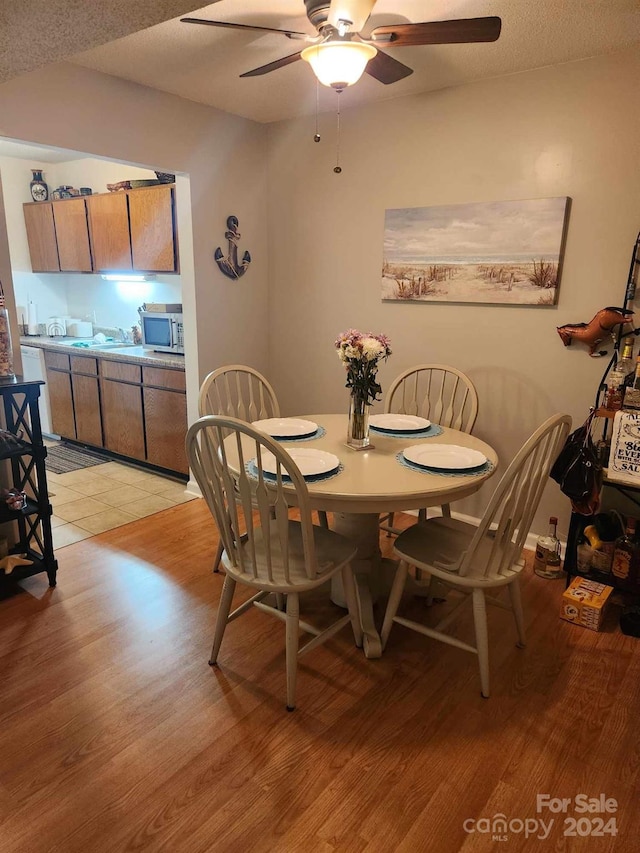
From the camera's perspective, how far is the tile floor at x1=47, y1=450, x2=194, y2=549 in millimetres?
3275

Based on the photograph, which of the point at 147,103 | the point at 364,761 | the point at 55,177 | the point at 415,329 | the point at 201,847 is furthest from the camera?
the point at 55,177

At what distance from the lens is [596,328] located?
257 cm

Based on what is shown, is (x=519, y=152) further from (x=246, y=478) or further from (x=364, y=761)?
(x=364, y=761)

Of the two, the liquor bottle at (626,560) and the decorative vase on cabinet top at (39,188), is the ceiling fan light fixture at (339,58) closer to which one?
the liquor bottle at (626,560)

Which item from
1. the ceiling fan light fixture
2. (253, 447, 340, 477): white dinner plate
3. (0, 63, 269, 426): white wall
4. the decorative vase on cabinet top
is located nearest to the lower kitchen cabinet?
(0, 63, 269, 426): white wall

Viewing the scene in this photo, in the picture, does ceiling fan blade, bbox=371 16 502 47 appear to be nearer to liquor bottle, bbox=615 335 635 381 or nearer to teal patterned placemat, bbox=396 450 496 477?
liquor bottle, bbox=615 335 635 381

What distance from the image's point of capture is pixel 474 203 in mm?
2912

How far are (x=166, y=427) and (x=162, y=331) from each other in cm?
76

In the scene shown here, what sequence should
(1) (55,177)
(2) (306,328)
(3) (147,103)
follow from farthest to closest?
(1) (55,177) → (2) (306,328) → (3) (147,103)

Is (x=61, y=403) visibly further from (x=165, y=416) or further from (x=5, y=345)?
(x=5, y=345)

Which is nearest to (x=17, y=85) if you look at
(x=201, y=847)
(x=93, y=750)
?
(x=93, y=750)

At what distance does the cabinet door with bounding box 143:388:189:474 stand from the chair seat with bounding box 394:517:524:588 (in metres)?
2.09

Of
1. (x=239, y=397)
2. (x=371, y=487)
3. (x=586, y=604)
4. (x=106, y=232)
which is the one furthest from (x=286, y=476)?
(x=106, y=232)

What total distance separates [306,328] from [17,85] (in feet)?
6.58
